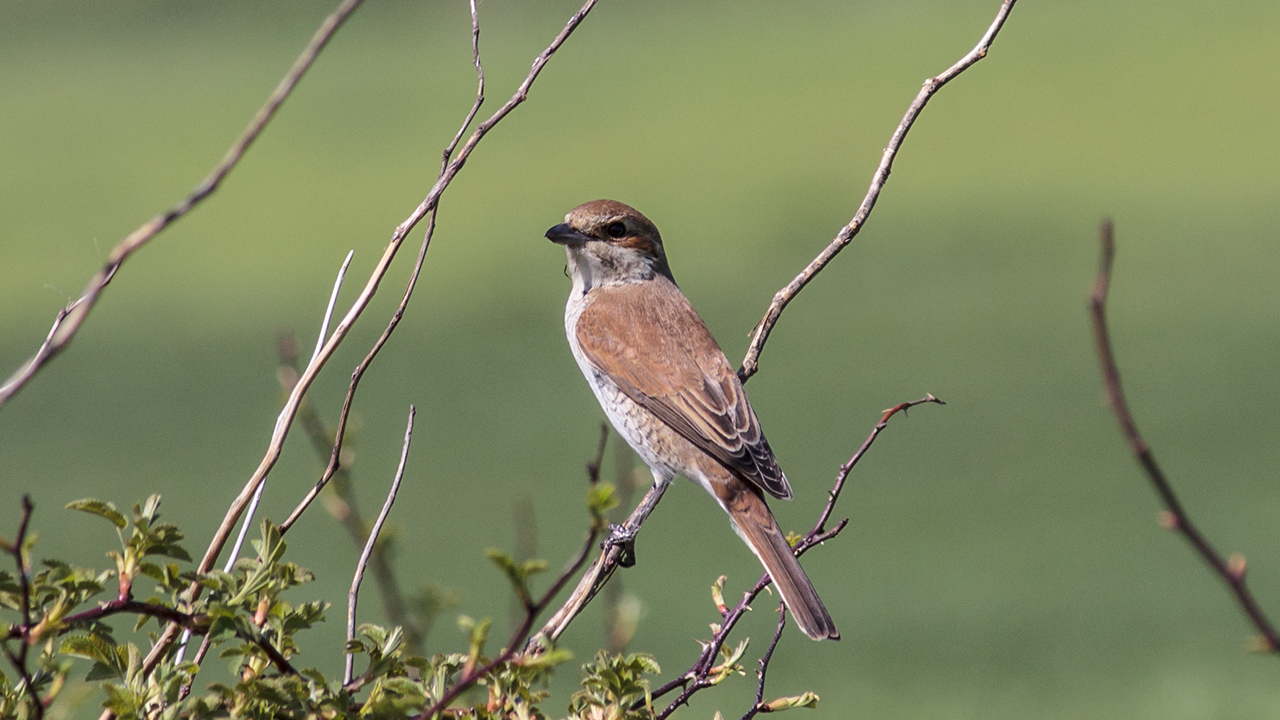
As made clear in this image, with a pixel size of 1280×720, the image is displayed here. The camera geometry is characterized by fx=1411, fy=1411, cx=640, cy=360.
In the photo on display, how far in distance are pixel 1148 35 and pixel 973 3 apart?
436 centimetres

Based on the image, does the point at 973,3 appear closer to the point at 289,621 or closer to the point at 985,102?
the point at 985,102

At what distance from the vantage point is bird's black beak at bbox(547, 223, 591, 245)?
394 centimetres

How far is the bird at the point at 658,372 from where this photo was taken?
3.70 metres

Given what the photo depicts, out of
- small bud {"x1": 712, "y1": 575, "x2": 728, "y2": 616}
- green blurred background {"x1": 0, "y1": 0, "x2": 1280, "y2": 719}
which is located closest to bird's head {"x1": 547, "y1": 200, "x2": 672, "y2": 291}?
small bud {"x1": 712, "y1": 575, "x2": 728, "y2": 616}

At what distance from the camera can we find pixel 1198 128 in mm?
20703

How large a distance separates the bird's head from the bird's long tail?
0.88 meters

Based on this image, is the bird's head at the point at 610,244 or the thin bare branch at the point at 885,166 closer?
the thin bare branch at the point at 885,166

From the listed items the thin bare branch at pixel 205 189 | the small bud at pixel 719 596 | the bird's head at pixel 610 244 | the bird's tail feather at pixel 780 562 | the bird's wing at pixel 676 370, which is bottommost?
the bird's tail feather at pixel 780 562

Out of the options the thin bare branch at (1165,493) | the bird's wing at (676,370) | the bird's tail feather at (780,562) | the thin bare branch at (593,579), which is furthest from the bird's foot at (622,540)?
the thin bare branch at (1165,493)

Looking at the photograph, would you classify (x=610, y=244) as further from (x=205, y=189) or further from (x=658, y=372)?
(x=205, y=189)

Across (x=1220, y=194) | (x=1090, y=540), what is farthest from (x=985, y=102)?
(x=1090, y=540)

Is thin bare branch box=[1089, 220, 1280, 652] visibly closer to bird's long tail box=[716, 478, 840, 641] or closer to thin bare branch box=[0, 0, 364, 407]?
thin bare branch box=[0, 0, 364, 407]

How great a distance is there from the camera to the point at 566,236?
405cm

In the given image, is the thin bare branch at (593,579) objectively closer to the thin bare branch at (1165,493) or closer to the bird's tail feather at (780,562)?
the bird's tail feather at (780,562)
